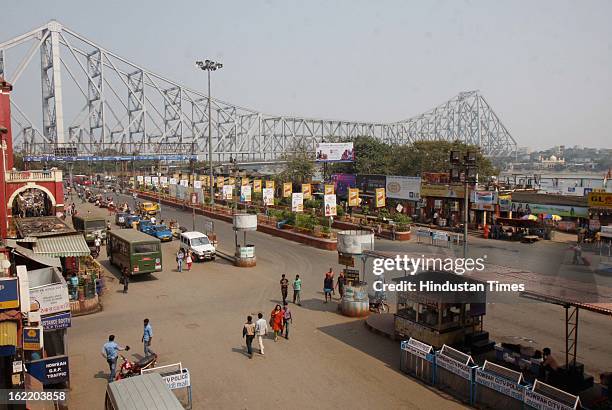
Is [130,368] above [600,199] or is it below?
below

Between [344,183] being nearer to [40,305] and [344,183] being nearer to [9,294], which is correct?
[40,305]

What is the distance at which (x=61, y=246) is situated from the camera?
18.6m

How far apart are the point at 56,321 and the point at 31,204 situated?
35047 mm

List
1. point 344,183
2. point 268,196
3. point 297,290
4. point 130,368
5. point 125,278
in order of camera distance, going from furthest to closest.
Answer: point 344,183
point 268,196
point 125,278
point 297,290
point 130,368

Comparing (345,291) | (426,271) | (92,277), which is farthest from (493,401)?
(92,277)

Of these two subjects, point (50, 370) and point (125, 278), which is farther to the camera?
point (125, 278)

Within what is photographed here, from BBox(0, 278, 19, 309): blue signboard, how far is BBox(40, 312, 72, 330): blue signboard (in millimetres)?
4136

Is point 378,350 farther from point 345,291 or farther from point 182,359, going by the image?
point 182,359

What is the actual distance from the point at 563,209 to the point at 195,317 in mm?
31722

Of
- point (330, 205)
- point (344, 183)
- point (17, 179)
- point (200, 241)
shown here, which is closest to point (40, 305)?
point (200, 241)

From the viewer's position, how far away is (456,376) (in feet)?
34.9

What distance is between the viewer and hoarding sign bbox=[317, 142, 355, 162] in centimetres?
8654

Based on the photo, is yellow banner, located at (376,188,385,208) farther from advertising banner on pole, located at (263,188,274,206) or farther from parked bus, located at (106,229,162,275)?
parked bus, located at (106,229,162,275)

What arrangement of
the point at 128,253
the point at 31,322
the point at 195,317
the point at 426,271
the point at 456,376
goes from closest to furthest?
the point at 31,322
the point at 456,376
the point at 426,271
the point at 195,317
the point at 128,253
